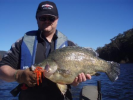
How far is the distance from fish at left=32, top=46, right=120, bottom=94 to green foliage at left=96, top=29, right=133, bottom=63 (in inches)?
2722

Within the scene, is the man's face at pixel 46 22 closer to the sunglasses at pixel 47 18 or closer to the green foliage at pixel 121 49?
the sunglasses at pixel 47 18

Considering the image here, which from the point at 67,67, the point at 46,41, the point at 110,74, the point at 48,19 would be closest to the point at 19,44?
the point at 46,41

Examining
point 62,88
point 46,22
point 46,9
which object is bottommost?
point 62,88

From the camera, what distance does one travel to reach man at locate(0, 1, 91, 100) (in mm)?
3238

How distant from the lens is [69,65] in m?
3.35

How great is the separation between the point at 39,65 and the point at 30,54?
1.46 feet

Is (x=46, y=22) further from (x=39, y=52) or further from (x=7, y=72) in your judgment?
(x=7, y=72)

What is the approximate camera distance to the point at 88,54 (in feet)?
11.9

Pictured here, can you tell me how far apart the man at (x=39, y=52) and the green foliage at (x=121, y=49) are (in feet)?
228

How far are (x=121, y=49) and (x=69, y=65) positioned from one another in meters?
76.4

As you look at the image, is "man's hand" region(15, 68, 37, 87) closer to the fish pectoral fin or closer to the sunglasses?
the fish pectoral fin

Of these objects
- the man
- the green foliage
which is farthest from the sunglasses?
the green foliage

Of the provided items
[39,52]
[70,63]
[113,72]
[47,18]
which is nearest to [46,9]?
[47,18]

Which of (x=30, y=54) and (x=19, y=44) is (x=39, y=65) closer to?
(x=30, y=54)
